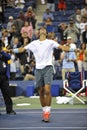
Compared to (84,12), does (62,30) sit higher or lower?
lower

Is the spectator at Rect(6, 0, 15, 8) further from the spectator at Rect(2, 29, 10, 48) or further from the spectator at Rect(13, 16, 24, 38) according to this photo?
the spectator at Rect(2, 29, 10, 48)

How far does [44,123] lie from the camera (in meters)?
12.2

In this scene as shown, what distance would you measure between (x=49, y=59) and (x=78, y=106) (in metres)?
3.98

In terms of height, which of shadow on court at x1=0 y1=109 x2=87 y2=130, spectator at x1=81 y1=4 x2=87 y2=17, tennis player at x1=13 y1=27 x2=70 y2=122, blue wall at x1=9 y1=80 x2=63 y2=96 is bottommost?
blue wall at x1=9 y1=80 x2=63 y2=96

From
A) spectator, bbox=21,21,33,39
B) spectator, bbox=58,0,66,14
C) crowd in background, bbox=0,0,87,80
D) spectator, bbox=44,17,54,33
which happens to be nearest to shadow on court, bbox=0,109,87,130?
crowd in background, bbox=0,0,87,80

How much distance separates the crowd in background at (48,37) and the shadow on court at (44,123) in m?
4.41

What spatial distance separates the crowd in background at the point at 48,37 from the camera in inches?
820

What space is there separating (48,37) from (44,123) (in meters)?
10.1

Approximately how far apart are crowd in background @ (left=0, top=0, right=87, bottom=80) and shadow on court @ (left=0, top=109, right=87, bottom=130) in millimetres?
4413

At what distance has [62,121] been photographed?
40.8 feet

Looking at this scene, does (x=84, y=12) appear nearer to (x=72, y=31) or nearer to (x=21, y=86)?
(x=72, y=31)

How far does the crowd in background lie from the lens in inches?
820

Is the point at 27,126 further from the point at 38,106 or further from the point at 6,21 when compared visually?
the point at 6,21

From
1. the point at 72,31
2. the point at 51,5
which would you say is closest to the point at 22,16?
the point at 51,5
